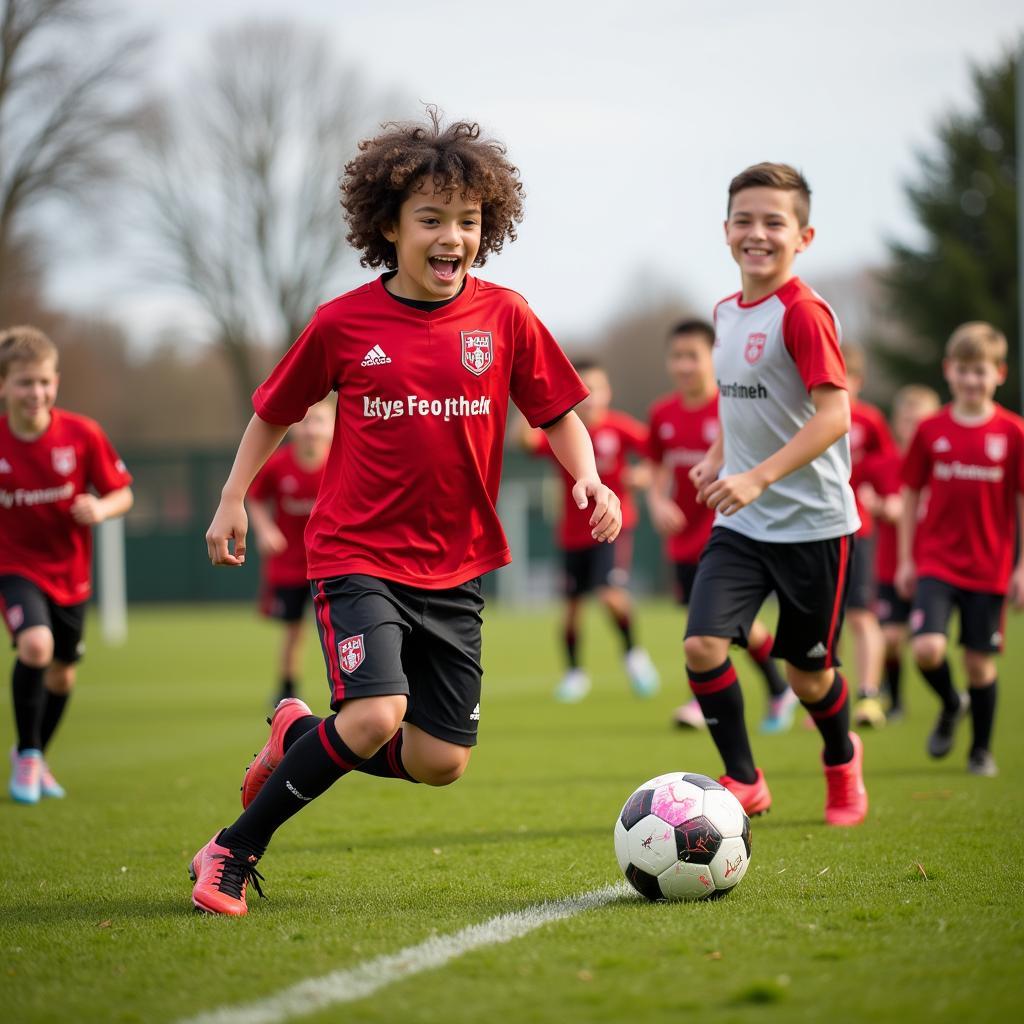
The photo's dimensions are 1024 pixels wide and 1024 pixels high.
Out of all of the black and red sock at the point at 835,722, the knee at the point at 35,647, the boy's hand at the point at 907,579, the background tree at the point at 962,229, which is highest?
the background tree at the point at 962,229

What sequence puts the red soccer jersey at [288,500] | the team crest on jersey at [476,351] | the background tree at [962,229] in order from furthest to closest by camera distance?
the background tree at [962,229]
the red soccer jersey at [288,500]
the team crest on jersey at [476,351]

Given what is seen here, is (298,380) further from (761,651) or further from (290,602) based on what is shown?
(290,602)

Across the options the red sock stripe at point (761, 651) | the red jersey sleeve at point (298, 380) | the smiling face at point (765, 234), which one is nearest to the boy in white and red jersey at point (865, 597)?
the red sock stripe at point (761, 651)

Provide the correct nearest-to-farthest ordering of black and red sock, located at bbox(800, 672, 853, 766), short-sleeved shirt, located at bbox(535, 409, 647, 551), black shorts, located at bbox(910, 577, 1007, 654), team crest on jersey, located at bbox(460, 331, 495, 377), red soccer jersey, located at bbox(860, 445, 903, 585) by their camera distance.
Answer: team crest on jersey, located at bbox(460, 331, 495, 377) < black and red sock, located at bbox(800, 672, 853, 766) < black shorts, located at bbox(910, 577, 1007, 654) < red soccer jersey, located at bbox(860, 445, 903, 585) < short-sleeved shirt, located at bbox(535, 409, 647, 551)

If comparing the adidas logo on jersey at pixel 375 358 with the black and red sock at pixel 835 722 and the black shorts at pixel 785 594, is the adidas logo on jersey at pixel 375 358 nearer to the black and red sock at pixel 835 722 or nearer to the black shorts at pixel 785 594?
the black shorts at pixel 785 594

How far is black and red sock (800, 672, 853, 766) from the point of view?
538 centimetres

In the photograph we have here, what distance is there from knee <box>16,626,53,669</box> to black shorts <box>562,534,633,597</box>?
17.7 feet

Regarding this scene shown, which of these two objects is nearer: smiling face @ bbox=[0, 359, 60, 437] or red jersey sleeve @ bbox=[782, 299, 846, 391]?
red jersey sleeve @ bbox=[782, 299, 846, 391]

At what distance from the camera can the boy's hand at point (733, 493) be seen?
432cm

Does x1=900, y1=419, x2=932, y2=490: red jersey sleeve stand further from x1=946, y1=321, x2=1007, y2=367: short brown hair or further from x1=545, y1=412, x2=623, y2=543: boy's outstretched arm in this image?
x1=545, y1=412, x2=623, y2=543: boy's outstretched arm

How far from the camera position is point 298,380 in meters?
4.24

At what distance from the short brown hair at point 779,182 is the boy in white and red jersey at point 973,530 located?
5.88ft

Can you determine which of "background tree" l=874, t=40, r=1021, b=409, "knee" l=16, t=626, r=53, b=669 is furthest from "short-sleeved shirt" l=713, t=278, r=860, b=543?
"background tree" l=874, t=40, r=1021, b=409

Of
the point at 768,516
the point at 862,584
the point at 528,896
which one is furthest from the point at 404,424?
the point at 862,584
